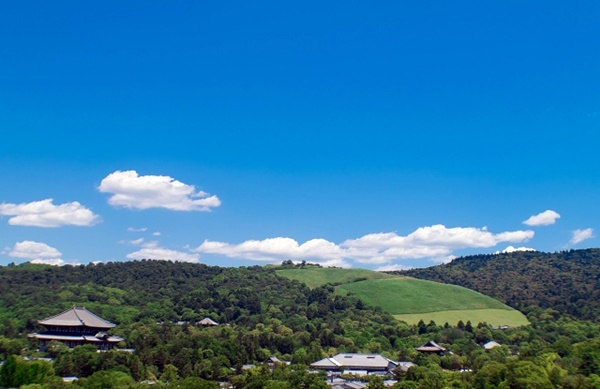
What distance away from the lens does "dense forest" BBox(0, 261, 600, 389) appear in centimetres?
6519

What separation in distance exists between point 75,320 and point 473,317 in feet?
368

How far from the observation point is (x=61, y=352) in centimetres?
7656

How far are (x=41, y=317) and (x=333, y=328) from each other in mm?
61063

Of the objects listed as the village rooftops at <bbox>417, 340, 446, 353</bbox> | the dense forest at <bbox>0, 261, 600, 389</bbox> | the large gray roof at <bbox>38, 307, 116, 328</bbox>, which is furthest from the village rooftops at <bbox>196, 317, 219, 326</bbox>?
the village rooftops at <bbox>417, 340, 446, 353</bbox>

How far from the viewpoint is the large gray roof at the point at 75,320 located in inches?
3625

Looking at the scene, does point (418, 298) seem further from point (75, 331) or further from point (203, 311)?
point (75, 331)

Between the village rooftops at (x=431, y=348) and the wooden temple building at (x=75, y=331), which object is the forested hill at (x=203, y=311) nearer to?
the wooden temple building at (x=75, y=331)

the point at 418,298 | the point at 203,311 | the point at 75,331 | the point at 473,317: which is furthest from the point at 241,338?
the point at 418,298

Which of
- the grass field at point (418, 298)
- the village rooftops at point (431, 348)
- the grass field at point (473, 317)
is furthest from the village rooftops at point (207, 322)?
the grass field at point (418, 298)

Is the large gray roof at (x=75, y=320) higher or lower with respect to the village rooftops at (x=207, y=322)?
higher

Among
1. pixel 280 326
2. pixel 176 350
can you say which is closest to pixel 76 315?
pixel 176 350

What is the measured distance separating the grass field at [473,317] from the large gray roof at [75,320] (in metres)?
90.7

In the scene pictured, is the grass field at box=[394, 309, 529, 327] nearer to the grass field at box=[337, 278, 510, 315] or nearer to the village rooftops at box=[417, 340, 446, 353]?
the grass field at box=[337, 278, 510, 315]

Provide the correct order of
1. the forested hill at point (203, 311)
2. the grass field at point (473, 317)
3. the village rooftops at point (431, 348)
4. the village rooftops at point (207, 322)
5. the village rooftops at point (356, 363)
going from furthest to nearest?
the grass field at point (473, 317)
the village rooftops at point (207, 322)
the village rooftops at point (431, 348)
the forested hill at point (203, 311)
the village rooftops at point (356, 363)
